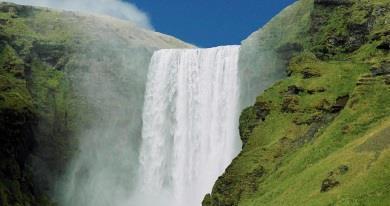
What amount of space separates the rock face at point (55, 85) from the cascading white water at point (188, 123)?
5.49m

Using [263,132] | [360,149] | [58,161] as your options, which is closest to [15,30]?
[58,161]

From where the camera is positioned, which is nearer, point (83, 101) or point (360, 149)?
point (360, 149)

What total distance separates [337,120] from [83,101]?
6761 cm

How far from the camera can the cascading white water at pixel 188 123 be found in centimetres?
10562

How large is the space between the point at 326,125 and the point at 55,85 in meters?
65.9

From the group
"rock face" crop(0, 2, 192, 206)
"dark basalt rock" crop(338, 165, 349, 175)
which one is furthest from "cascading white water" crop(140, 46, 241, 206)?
"dark basalt rock" crop(338, 165, 349, 175)

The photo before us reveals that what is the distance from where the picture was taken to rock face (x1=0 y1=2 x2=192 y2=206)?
10719cm

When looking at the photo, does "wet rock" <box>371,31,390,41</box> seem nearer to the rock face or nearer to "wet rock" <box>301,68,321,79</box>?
"wet rock" <box>301,68,321,79</box>

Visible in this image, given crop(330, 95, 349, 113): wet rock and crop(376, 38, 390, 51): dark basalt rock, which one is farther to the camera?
crop(376, 38, 390, 51): dark basalt rock

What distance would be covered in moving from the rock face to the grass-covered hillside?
40.0 metres

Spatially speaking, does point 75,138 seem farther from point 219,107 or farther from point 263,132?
point 263,132

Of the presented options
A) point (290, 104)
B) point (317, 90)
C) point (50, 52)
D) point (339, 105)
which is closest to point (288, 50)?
point (290, 104)

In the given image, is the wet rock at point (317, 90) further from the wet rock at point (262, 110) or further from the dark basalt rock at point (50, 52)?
the dark basalt rock at point (50, 52)

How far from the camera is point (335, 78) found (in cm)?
7575
